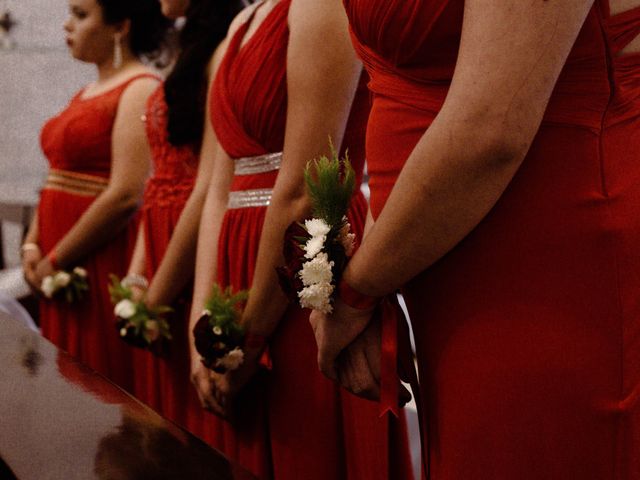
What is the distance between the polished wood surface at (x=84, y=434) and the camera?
1120mm

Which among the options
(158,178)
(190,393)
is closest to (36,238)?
(158,178)

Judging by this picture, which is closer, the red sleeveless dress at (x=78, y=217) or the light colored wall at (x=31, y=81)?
the red sleeveless dress at (x=78, y=217)

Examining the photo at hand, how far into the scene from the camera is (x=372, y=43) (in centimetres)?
128

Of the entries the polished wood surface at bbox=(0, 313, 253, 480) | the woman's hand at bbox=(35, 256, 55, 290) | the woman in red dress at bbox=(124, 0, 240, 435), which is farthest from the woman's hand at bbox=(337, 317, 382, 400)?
the woman's hand at bbox=(35, 256, 55, 290)

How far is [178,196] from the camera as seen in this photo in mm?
2744

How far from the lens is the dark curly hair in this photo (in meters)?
3.30

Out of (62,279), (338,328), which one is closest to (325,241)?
(338,328)

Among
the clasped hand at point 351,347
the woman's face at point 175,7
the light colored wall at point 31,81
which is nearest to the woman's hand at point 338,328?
the clasped hand at point 351,347

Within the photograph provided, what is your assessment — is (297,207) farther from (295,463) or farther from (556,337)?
(556,337)

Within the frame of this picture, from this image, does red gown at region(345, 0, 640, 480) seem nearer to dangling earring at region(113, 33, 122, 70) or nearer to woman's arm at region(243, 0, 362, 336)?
woman's arm at region(243, 0, 362, 336)

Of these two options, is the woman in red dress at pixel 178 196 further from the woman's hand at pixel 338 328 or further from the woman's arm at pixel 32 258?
the woman's hand at pixel 338 328

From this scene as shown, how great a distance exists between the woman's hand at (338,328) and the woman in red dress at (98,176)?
1959mm

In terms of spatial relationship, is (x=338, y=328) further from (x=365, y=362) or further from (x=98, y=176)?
(x=98, y=176)

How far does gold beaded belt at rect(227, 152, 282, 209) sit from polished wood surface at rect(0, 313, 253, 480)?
566 millimetres
